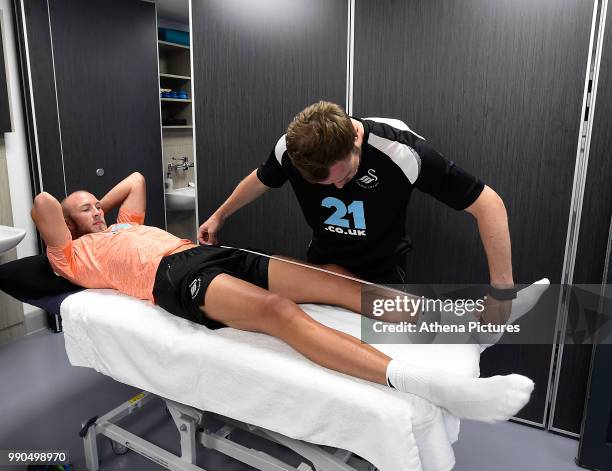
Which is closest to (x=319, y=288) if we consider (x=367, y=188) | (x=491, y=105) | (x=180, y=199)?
(x=367, y=188)

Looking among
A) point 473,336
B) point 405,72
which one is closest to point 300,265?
point 473,336

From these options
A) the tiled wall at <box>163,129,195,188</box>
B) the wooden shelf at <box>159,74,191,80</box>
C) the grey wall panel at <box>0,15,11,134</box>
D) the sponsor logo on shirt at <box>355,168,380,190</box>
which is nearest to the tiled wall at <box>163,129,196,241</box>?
the tiled wall at <box>163,129,195,188</box>

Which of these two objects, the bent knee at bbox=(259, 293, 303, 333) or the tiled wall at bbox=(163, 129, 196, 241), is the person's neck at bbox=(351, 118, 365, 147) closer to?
the bent knee at bbox=(259, 293, 303, 333)

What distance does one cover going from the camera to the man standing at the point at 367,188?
1339 millimetres

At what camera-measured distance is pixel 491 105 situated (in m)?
1.80

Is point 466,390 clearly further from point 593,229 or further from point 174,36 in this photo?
point 174,36

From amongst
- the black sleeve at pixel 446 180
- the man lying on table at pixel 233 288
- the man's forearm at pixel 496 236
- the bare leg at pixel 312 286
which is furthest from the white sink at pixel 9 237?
the man's forearm at pixel 496 236

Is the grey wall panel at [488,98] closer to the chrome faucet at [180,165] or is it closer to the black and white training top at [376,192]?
the black and white training top at [376,192]

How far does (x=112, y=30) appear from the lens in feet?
9.32

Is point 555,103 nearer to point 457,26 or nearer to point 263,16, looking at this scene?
point 457,26

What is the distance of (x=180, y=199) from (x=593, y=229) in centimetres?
237

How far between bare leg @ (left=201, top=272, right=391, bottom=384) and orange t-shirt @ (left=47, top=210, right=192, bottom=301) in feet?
1.03

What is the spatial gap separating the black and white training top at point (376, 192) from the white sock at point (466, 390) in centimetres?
56

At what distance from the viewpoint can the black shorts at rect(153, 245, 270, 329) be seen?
155 cm
